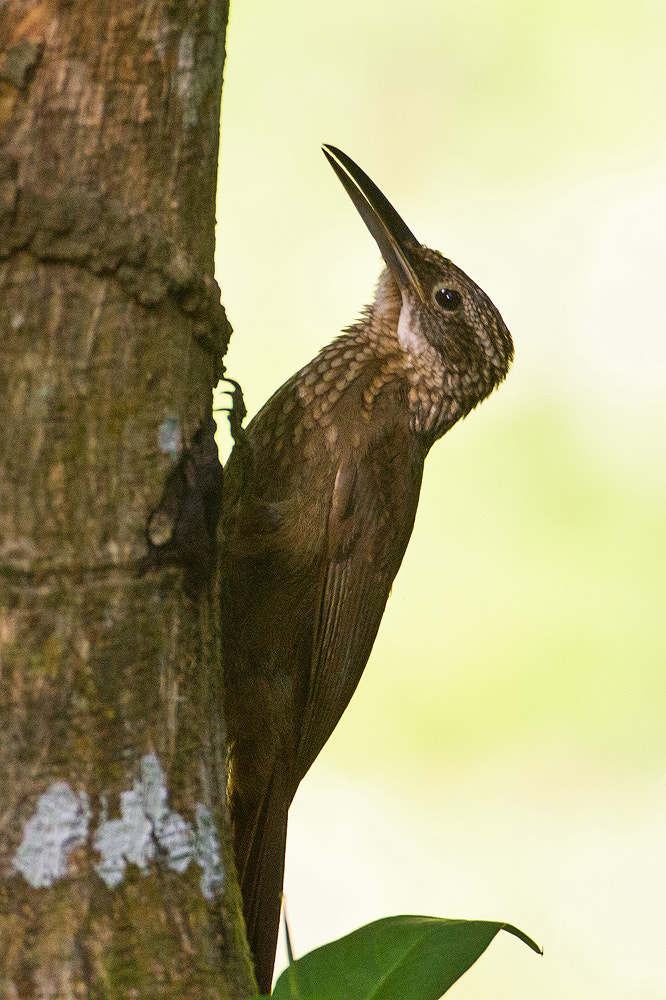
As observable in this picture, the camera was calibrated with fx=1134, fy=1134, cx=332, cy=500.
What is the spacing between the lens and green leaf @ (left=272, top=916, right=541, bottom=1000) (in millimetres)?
1684

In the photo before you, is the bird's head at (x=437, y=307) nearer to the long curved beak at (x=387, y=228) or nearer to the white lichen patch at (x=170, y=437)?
the long curved beak at (x=387, y=228)

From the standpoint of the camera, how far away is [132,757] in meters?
1.57

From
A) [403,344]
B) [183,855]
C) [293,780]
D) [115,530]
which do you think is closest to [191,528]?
[115,530]

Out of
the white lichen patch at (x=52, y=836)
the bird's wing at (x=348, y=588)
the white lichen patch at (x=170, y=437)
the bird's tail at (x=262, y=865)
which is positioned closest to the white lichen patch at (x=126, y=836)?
the white lichen patch at (x=52, y=836)

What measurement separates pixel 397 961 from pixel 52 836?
570 mm

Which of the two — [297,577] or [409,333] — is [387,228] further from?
[297,577]

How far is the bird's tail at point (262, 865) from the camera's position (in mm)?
2523

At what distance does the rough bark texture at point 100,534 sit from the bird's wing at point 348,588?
1.01 m

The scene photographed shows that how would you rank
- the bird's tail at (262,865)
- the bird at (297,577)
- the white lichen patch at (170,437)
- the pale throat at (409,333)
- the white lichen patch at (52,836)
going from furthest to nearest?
the pale throat at (409,333) → the bird at (297,577) → the bird's tail at (262,865) → the white lichen patch at (170,437) → the white lichen patch at (52,836)

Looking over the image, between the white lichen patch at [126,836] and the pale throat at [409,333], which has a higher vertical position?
the pale throat at [409,333]

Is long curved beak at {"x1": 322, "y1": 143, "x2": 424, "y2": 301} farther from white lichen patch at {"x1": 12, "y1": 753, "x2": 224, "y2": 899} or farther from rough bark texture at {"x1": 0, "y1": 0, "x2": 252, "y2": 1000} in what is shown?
white lichen patch at {"x1": 12, "y1": 753, "x2": 224, "y2": 899}

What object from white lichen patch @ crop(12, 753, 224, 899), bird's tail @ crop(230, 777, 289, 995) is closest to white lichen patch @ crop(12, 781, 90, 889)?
white lichen patch @ crop(12, 753, 224, 899)

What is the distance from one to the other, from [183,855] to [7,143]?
1025 mm

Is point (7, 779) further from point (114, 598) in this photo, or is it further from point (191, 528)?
point (191, 528)
